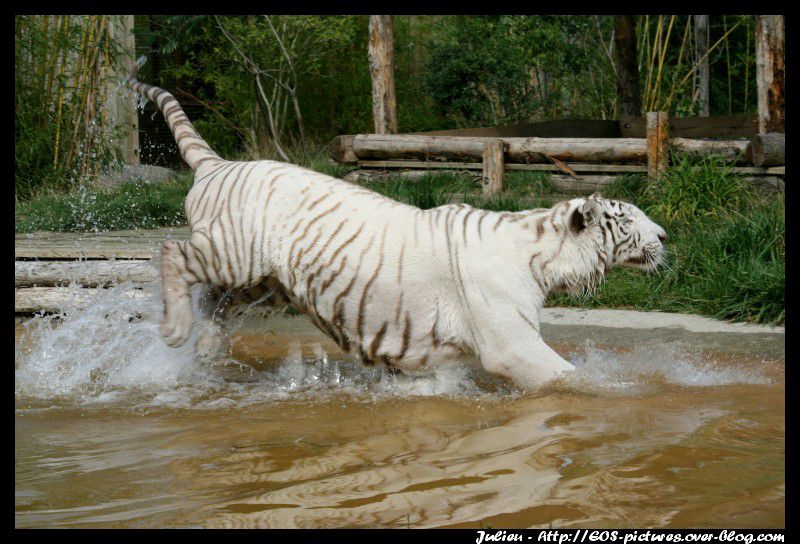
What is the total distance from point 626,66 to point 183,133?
7522mm

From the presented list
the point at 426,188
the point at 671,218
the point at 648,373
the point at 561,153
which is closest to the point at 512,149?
the point at 561,153

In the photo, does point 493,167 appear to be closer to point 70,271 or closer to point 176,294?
point 70,271

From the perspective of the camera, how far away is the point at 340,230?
4.18 m

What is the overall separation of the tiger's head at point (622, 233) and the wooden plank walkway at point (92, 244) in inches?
133

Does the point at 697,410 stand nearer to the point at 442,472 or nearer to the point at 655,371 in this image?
the point at 655,371

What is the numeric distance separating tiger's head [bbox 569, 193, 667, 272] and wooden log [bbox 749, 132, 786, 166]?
369cm

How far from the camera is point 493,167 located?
332 inches

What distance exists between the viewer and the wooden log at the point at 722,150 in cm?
741

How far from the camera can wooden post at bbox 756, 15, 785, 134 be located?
25.5ft

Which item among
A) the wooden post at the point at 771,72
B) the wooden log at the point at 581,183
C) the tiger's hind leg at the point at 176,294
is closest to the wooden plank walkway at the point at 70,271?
the tiger's hind leg at the point at 176,294

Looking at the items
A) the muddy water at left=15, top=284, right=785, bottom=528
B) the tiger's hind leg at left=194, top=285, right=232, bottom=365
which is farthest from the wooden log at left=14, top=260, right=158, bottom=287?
the tiger's hind leg at left=194, top=285, right=232, bottom=365

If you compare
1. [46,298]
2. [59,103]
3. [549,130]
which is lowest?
[46,298]

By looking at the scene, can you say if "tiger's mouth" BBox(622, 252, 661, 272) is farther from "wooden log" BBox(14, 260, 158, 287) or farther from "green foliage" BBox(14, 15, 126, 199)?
"green foliage" BBox(14, 15, 126, 199)

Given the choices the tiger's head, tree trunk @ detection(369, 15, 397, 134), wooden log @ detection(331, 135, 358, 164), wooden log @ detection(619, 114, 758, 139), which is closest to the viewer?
the tiger's head
